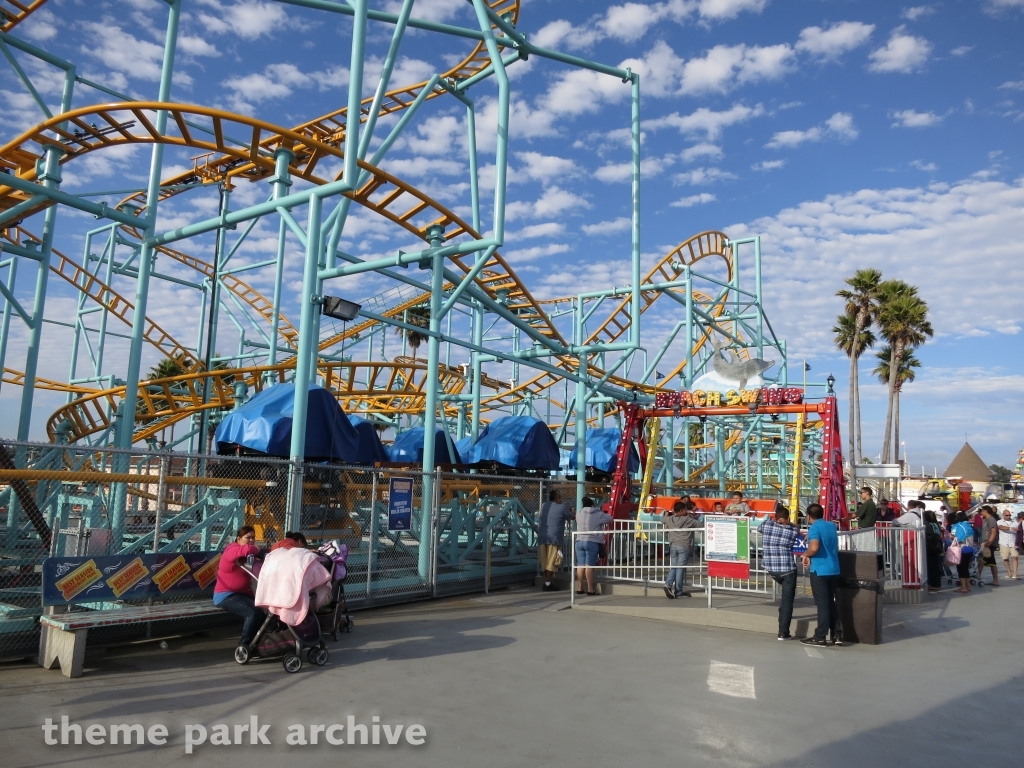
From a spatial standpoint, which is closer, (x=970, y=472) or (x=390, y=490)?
(x=390, y=490)

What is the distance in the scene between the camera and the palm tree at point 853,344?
133 feet

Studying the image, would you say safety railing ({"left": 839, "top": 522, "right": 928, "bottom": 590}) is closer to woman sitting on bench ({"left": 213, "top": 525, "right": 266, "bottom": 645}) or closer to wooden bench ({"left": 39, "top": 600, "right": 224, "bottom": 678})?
woman sitting on bench ({"left": 213, "top": 525, "right": 266, "bottom": 645})

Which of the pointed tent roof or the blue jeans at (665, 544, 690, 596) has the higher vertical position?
the pointed tent roof

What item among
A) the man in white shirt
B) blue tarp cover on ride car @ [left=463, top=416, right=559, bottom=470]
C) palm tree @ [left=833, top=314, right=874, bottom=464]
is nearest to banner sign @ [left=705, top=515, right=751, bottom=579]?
blue tarp cover on ride car @ [left=463, top=416, right=559, bottom=470]

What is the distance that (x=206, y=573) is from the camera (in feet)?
24.1

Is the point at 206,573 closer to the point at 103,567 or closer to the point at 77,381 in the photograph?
the point at 103,567

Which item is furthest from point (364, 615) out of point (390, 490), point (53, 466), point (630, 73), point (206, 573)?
point (630, 73)

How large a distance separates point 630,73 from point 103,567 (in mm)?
14139

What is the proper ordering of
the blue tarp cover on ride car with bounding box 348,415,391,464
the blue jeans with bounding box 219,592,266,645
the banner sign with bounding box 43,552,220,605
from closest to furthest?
the banner sign with bounding box 43,552,220,605
the blue jeans with bounding box 219,592,266,645
the blue tarp cover on ride car with bounding box 348,415,391,464

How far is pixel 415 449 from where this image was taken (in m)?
18.0

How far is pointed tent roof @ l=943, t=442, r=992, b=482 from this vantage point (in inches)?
2200

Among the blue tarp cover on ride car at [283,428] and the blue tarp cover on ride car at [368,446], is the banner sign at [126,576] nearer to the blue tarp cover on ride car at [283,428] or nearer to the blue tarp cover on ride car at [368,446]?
the blue tarp cover on ride car at [283,428]

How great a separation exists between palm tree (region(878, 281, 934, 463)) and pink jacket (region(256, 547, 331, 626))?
3841 centimetres

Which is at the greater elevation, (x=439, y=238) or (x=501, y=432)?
(x=439, y=238)
